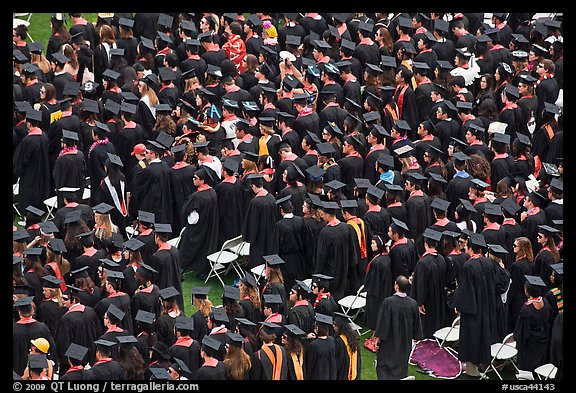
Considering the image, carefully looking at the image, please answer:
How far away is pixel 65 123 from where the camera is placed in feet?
64.4

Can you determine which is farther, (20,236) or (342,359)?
(20,236)

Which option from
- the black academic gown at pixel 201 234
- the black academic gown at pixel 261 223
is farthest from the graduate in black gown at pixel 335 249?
the black academic gown at pixel 201 234

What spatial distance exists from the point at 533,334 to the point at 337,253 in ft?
9.09

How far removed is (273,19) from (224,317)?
1006 cm

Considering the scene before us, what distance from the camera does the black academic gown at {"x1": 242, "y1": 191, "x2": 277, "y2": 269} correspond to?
18109 mm

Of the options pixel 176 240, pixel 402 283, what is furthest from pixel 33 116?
pixel 402 283

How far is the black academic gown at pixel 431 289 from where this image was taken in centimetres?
1670

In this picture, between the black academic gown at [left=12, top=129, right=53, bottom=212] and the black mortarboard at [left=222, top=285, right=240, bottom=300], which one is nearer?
the black mortarboard at [left=222, top=285, right=240, bottom=300]

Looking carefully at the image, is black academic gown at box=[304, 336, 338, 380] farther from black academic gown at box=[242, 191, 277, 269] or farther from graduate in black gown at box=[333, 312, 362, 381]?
black academic gown at box=[242, 191, 277, 269]

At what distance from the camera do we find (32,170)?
19.5 meters

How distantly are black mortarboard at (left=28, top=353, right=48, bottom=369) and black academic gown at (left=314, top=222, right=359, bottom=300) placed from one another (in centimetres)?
452

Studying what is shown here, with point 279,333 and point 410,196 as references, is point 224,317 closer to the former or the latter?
point 279,333

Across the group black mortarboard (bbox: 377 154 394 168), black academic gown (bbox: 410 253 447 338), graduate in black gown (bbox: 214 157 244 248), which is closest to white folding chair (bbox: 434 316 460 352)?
black academic gown (bbox: 410 253 447 338)

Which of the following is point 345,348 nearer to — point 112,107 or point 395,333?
point 395,333
